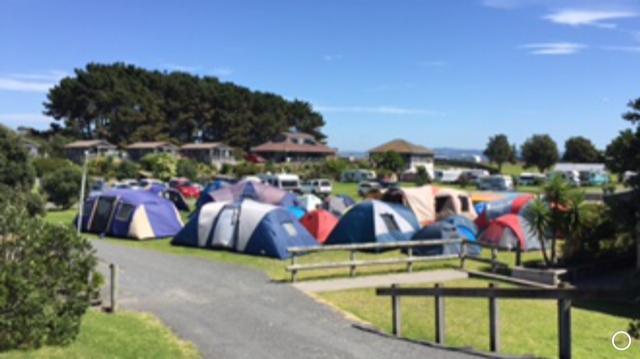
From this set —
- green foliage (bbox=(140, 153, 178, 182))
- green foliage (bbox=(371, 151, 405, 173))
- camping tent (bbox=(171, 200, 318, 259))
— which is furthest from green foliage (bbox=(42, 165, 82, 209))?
green foliage (bbox=(371, 151, 405, 173))

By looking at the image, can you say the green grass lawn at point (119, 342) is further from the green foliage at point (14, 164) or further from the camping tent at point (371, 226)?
the camping tent at point (371, 226)

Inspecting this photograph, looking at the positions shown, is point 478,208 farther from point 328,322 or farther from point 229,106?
point 229,106

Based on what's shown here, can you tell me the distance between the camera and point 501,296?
7875mm

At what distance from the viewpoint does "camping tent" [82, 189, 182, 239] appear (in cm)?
2338

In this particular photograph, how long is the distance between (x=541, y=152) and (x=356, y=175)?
33.1m

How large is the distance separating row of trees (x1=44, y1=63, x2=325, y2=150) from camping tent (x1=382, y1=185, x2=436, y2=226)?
71.5 meters

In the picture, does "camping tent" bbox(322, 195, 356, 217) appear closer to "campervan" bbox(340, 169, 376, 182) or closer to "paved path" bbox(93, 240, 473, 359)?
"paved path" bbox(93, 240, 473, 359)

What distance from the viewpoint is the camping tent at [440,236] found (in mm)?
19906

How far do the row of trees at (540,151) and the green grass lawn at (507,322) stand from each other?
243 feet

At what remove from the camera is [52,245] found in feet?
28.0

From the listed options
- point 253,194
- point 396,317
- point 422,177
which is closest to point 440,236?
point 396,317

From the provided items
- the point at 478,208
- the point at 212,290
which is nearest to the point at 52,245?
the point at 212,290

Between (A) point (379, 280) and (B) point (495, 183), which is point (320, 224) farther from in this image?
(B) point (495, 183)

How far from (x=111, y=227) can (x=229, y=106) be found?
257 feet
